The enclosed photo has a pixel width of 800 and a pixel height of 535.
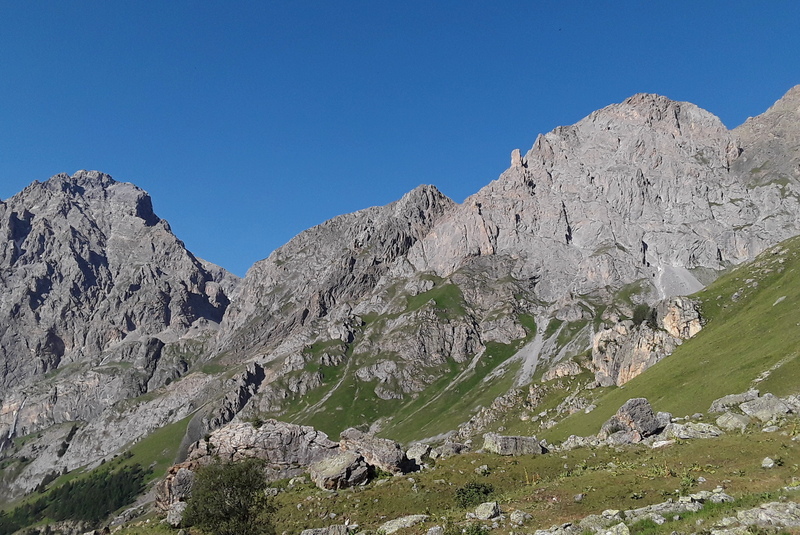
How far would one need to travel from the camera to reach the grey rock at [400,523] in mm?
34125

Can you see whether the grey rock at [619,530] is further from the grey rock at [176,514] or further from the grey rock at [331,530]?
the grey rock at [176,514]

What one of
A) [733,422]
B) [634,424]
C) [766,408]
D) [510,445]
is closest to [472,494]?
[510,445]

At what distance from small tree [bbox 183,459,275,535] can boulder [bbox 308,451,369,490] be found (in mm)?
6520

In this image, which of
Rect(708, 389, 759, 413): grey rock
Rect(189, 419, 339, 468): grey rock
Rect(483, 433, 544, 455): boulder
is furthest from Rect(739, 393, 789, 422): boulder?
Rect(189, 419, 339, 468): grey rock

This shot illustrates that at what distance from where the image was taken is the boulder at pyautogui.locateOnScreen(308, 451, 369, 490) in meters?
46.1

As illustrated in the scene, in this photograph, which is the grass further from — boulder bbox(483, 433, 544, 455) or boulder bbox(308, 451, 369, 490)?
boulder bbox(483, 433, 544, 455)

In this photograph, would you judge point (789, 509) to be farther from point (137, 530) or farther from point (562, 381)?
point (562, 381)

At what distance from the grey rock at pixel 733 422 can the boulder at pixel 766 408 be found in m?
1.43

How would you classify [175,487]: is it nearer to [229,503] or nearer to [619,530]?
[229,503]

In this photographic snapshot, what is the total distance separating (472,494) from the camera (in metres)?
41.5

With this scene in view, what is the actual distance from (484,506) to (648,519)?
478 inches

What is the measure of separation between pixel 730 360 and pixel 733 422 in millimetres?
46419

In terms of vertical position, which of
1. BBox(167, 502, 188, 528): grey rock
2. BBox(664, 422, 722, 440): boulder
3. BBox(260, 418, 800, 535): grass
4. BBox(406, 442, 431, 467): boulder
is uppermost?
BBox(167, 502, 188, 528): grey rock

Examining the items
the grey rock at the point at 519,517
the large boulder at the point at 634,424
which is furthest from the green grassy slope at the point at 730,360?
the grey rock at the point at 519,517
